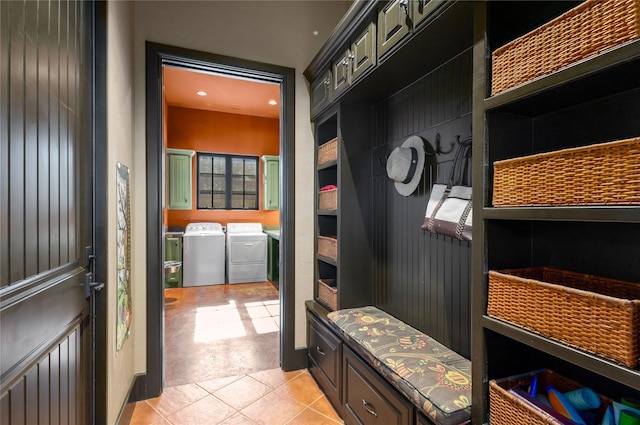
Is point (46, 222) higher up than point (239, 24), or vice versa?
point (239, 24)

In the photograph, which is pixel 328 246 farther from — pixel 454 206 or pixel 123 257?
pixel 123 257

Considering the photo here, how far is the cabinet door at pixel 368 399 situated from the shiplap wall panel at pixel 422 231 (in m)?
0.41

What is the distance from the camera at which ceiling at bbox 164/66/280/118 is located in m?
4.48

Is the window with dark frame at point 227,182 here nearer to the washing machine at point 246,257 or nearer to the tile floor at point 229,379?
the washing machine at point 246,257

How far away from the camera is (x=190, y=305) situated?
427 cm

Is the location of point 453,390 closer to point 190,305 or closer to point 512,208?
point 512,208

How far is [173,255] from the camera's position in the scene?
516cm

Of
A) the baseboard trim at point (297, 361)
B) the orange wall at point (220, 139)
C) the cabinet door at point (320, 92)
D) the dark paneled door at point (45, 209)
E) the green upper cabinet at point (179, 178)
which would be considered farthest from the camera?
the orange wall at point (220, 139)

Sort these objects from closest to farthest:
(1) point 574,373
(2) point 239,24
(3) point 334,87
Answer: (1) point 574,373 → (3) point 334,87 → (2) point 239,24

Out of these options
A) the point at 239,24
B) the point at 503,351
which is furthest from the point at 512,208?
the point at 239,24

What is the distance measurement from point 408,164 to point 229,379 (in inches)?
81.9

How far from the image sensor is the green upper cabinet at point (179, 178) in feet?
17.6

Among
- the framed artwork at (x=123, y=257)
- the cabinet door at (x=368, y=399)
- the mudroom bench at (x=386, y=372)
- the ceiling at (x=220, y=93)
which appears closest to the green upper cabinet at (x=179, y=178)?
the ceiling at (x=220, y=93)

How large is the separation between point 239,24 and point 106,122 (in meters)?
1.45
